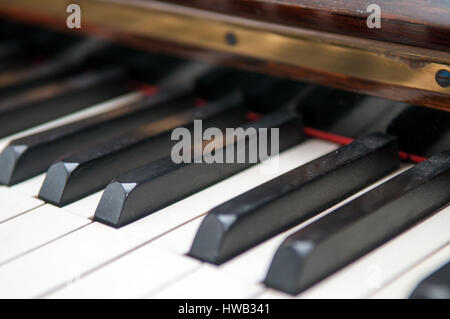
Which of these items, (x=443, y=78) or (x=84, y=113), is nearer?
(x=443, y=78)

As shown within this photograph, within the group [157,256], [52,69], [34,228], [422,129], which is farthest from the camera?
[52,69]

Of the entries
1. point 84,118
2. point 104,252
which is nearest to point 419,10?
point 104,252

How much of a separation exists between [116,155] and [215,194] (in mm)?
250

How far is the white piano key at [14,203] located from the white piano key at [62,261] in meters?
A: 0.17

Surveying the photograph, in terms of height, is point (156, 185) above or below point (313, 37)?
below

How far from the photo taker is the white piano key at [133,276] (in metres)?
1.18

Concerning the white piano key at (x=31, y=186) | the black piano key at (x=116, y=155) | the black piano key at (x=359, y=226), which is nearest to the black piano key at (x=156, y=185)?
the black piano key at (x=116, y=155)

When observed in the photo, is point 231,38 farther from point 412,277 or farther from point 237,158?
point 412,277

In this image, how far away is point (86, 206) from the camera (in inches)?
58.4

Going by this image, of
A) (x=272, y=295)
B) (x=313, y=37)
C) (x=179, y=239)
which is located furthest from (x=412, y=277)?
(x=313, y=37)

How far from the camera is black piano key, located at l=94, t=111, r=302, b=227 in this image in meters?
1.39
